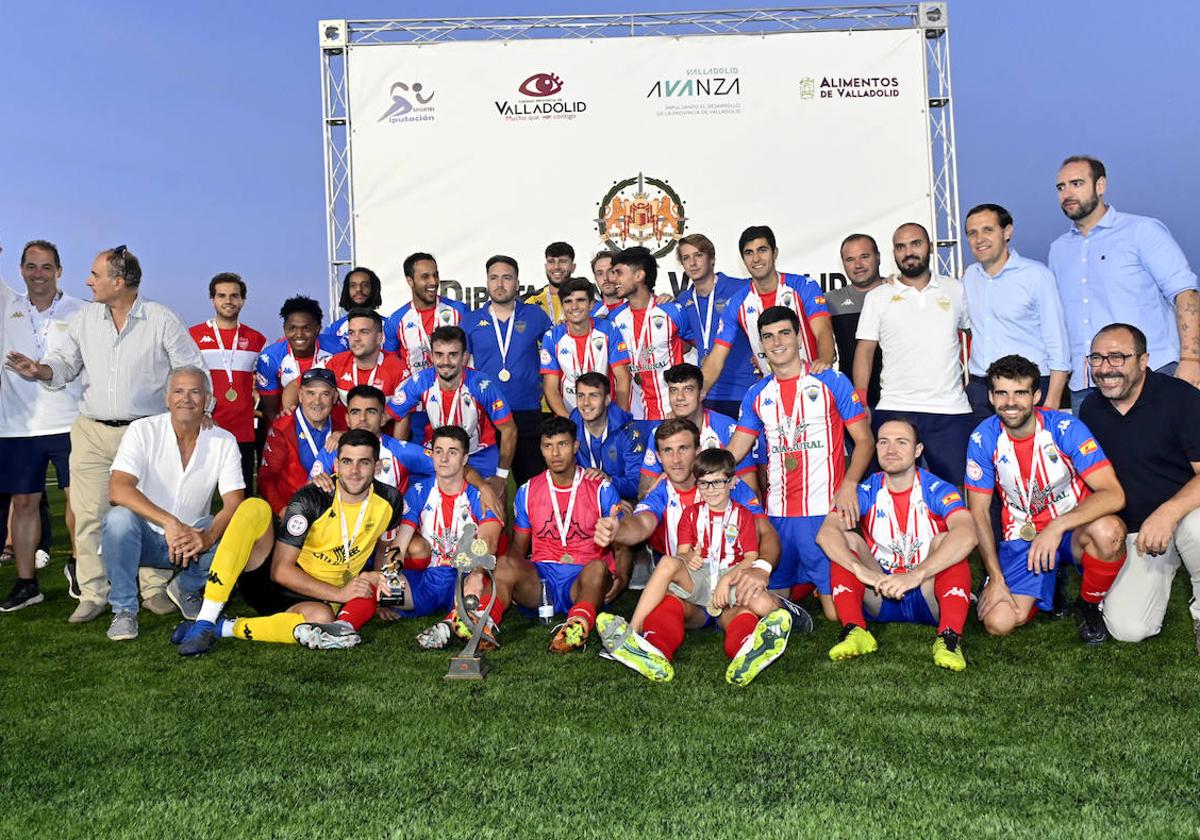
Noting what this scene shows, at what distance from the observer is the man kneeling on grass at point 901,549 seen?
13.4 feet

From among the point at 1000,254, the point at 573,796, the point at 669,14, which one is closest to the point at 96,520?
the point at 573,796

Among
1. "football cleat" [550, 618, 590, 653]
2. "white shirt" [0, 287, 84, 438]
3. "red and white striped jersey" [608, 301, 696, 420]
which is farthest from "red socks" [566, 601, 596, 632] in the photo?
"white shirt" [0, 287, 84, 438]

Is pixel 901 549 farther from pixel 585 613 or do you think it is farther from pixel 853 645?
pixel 585 613

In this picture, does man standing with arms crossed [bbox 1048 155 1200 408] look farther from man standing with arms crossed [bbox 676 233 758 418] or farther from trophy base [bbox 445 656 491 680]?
trophy base [bbox 445 656 491 680]

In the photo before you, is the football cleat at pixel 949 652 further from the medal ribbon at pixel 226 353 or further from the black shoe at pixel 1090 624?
the medal ribbon at pixel 226 353

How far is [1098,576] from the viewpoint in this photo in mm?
4258

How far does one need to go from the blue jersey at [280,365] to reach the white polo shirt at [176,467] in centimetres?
118

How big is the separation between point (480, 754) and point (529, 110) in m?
7.80

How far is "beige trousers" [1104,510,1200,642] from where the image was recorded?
410cm

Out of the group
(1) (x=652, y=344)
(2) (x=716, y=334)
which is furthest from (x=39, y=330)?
(2) (x=716, y=334)

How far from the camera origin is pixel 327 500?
479 centimetres

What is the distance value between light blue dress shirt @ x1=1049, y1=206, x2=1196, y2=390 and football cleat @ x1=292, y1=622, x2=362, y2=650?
158 inches

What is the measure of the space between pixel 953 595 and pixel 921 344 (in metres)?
1.59

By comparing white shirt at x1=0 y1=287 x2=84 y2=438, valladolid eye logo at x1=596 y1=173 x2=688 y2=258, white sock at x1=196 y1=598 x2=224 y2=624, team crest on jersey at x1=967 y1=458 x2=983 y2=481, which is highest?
valladolid eye logo at x1=596 y1=173 x2=688 y2=258
